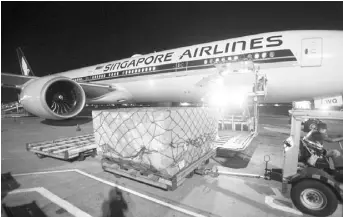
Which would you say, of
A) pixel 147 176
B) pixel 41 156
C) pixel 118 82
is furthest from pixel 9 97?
pixel 147 176

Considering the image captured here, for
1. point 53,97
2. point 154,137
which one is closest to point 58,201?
point 154,137

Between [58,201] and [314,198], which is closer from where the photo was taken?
[314,198]

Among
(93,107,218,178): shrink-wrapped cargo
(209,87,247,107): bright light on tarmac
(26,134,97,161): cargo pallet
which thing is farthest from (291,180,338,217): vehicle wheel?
(26,134,97,161): cargo pallet

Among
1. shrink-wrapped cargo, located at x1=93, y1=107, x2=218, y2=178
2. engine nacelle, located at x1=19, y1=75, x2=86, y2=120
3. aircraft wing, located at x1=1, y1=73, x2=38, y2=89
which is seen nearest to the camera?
shrink-wrapped cargo, located at x1=93, y1=107, x2=218, y2=178

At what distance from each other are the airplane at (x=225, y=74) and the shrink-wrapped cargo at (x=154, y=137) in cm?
353

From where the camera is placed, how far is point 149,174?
3318 mm

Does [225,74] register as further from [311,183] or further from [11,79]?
[11,79]

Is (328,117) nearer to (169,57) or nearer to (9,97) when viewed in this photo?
(169,57)

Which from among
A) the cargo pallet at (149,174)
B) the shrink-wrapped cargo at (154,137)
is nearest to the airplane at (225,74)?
the shrink-wrapped cargo at (154,137)

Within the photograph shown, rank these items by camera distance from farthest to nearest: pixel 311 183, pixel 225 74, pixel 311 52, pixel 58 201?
pixel 225 74 → pixel 311 52 → pixel 58 201 → pixel 311 183

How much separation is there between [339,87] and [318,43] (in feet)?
5.14

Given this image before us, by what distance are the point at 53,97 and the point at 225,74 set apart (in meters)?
7.61

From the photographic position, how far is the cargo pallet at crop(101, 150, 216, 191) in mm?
3047

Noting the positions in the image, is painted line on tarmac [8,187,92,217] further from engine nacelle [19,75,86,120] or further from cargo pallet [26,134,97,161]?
engine nacelle [19,75,86,120]
